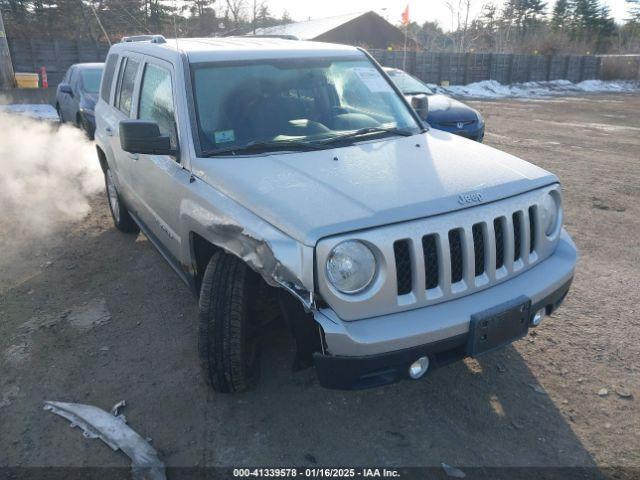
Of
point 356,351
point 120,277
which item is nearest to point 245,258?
point 356,351

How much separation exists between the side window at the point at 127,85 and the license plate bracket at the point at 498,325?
11.1ft

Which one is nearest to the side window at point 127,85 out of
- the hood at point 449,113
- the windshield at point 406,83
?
the hood at point 449,113

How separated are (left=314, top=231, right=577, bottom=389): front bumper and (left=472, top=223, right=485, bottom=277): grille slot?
0.13 m

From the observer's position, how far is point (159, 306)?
4.15 m

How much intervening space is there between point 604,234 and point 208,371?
15.1 feet

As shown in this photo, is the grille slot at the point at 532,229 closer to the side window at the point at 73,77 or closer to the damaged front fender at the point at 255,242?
the damaged front fender at the point at 255,242

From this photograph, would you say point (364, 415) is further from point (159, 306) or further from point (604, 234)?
point (604, 234)

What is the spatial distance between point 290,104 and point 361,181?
44.2 inches

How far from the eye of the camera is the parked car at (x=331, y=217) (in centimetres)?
231

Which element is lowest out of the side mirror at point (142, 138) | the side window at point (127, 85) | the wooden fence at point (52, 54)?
the side mirror at point (142, 138)

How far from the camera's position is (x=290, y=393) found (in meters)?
3.08

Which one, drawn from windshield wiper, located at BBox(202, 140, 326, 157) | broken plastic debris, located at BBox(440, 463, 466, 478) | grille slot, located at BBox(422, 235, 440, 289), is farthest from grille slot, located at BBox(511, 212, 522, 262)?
windshield wiper, located at BBox(202, 140, 326, 157)

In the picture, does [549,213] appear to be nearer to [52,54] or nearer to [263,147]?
[263,147]

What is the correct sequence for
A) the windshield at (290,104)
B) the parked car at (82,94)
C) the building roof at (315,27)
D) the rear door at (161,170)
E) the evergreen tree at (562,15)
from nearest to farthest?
the windshield at (290,104) → the rear door at (161,170) → the parked car at (82,94) → the building roof at (315,27) → the evergreen tree at (562,15)
